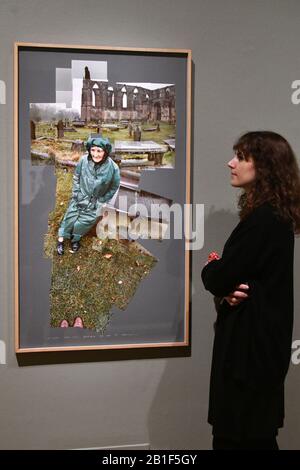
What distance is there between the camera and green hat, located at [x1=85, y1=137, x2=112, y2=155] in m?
1.88

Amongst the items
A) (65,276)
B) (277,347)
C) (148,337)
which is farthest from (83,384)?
(277,347)

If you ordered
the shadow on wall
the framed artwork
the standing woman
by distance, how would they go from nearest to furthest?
the standing woman
the framed artwork
the shadow on wall

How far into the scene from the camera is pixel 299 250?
6.88 ft

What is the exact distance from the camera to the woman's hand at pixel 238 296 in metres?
1.57

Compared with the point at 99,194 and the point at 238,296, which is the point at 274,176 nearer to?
the point at 238,296

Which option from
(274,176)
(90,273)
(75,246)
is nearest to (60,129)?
(75,246)

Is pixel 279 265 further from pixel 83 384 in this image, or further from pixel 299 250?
pixel 83 384

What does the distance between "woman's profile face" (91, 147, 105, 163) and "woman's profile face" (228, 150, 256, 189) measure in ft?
1.58

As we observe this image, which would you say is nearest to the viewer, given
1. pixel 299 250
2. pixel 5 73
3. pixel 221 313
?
pixel 221 313

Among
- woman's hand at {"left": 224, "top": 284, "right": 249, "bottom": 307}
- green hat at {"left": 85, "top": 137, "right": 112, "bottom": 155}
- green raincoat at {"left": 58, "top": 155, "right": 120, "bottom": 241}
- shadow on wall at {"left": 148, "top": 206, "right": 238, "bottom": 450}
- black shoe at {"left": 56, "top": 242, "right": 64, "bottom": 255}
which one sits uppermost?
green hat at {"left": 85, "top": 137, "right": 112, "bottom": 155}

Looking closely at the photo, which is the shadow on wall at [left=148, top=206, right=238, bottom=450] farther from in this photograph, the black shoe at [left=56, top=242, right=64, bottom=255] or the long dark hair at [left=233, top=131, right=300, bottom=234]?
the black shoe at [left=56, top=242, right=64, bottom=255]

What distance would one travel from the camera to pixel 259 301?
1.56 metres

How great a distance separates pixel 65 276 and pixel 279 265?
0.77 m

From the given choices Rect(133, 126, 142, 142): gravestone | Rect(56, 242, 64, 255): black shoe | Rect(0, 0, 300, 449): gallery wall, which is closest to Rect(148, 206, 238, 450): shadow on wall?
Rect(0, 0, 300, 449): gallery wall
